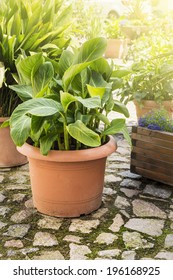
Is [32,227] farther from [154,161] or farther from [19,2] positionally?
[19,2]

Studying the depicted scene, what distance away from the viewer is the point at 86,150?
104 inches

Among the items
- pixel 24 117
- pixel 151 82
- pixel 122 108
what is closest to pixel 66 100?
pixel 24 117

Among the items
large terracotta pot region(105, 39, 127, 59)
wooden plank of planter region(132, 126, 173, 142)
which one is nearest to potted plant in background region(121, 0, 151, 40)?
large terracotta pot region(105, 39, 127, 59)

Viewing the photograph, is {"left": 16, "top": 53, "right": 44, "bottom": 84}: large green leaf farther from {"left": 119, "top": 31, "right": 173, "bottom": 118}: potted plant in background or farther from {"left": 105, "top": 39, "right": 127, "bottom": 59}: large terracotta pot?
{"left": 105, "top": 39, "right": 127, "bottom": 59}: large terracotta pot

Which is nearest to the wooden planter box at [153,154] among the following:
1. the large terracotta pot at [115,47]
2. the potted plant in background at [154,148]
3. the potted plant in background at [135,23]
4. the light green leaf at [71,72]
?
the potted plant in background at [154,148]

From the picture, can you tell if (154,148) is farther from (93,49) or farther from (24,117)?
(24,117)

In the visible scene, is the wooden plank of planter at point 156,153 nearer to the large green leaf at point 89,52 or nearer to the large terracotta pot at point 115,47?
the large green leaf at point 89,52

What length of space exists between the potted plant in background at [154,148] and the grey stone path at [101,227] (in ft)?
0.34

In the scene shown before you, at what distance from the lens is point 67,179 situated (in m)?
2.69

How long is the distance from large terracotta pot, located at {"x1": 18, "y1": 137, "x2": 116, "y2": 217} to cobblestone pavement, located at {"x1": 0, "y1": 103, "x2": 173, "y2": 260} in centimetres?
7

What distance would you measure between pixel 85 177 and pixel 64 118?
404 millimetres

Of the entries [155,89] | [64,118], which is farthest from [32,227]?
[155,89]

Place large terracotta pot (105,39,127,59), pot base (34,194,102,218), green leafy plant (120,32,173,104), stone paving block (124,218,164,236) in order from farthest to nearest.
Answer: large terracotta pot (105,39,127,59), green leafy plant (120,32,173,104), pot base (34,194,102,218), stone paving block (124,218,164,236)

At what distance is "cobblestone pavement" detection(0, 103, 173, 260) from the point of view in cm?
242
